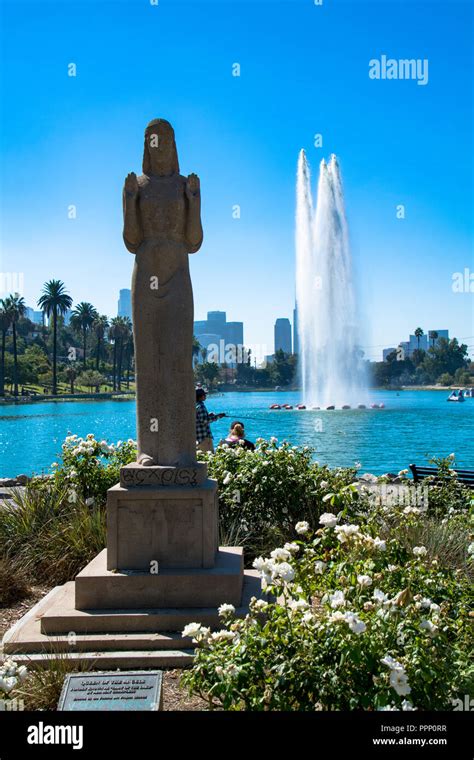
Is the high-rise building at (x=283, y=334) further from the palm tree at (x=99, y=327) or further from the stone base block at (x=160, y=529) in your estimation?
the stone base block at (x=160, y=529)

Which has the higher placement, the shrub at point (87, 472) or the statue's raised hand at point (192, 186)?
the statue's raised hand at point (192, 186)

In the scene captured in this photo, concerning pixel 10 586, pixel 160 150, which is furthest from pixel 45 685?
pixel 160 150

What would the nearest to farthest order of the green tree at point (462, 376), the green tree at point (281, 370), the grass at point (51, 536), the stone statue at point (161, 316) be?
the stone statue at point (161, 316) → the grass at point (51, 536) → the green tree at point (462, 376) → the green tree at point (281, 370)

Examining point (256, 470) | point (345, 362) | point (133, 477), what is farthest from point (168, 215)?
point (345, 362)

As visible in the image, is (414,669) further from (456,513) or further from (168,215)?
(456,513)

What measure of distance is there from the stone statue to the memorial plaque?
214 centimetres

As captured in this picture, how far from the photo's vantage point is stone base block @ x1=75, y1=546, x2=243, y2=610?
5055mm

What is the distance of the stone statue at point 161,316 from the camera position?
5.53m

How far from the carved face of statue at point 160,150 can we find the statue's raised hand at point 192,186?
0.18 meters

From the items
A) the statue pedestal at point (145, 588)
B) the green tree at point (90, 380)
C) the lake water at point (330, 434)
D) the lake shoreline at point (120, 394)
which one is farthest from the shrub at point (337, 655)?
the green tree at point (90, 380)

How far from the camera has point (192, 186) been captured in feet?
18.6

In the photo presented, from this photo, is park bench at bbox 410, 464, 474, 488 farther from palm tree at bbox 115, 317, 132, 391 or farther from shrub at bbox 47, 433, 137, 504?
palm tree at bbox 115, 317, 132, 391

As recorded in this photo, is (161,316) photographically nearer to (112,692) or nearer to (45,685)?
(45,685)
